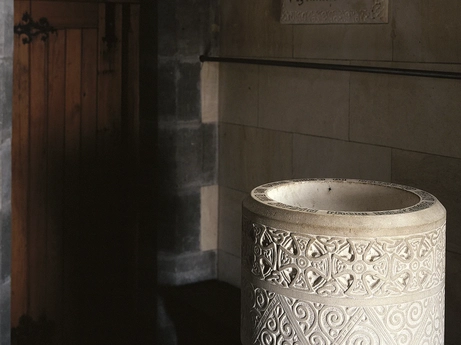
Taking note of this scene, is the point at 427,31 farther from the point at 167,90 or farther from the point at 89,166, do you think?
the point at 89,166

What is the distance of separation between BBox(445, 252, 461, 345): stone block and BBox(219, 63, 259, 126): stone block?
1.14 metres

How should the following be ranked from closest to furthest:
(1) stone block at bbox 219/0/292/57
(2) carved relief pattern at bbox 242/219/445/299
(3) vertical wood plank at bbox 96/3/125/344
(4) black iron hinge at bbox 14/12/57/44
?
(2) carved relief pattern at bbox 242/219/445/299 → (1) stone block at bbox 219/0/292/57 → (4) black iron hinge at bbox 14/12/57/44 → (3) vertical wood plank at bbox 96/3/125/344

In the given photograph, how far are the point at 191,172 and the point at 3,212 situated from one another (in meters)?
1.11

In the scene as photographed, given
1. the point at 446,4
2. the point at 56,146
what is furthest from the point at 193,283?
the point at 446,4

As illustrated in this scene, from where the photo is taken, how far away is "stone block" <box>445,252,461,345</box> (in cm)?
251

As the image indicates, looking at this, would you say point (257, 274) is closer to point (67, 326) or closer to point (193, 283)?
point (193, 283)

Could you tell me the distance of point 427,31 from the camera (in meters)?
2.51

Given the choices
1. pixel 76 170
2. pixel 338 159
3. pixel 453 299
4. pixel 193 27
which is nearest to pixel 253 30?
pixel 193 27

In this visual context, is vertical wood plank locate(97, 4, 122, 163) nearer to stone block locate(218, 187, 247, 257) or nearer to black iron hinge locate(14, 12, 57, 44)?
black iron hinge locate(14, 12, 57, 44)

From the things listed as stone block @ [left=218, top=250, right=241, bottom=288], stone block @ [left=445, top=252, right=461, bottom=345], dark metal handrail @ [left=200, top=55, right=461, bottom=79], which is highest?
dark metal handrail @ [left=200, top=55, right=461, bottom=79]

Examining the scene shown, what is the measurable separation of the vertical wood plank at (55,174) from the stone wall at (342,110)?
0.73 meters

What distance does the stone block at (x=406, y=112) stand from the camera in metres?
2.46

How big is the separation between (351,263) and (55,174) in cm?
198

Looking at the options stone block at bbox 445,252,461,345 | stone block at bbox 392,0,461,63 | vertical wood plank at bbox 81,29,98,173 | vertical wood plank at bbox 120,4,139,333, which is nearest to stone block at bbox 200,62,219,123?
vertical wood plank at bbox 120,4,139,333
